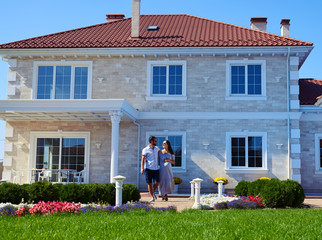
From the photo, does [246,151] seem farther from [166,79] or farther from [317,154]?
[166,79]

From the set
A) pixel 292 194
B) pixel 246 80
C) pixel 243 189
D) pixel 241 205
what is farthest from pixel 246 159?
pixel 241 205

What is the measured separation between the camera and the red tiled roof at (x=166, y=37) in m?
17.3

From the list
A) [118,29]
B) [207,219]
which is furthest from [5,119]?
[207,219]

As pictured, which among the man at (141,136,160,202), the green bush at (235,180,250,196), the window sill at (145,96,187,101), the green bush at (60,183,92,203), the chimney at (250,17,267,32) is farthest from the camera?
the chimney at (250,17,267,32)

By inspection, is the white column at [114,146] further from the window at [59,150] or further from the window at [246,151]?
the window at [246,151]

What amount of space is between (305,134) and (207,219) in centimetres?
1139

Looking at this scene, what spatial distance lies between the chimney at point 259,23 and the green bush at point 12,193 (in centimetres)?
1455

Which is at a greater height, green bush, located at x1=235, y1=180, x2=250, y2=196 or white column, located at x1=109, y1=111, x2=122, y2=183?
white column, located at x1=109, y1=111, x2=122, y2=183

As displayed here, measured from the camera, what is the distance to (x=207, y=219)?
7.62 meters

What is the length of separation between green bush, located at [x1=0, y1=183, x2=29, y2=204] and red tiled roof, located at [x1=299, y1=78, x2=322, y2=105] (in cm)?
1253

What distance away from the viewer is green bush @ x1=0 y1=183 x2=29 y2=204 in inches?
399

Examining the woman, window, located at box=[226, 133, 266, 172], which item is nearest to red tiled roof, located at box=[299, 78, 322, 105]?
window, located at box=[226, 133, 266, 172]

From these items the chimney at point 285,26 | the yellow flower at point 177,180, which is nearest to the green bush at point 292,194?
the yellow flower at point 177,180

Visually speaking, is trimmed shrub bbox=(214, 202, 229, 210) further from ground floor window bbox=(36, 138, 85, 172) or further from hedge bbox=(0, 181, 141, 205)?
ground floor window bbox=(36, 138, 85, 172)
